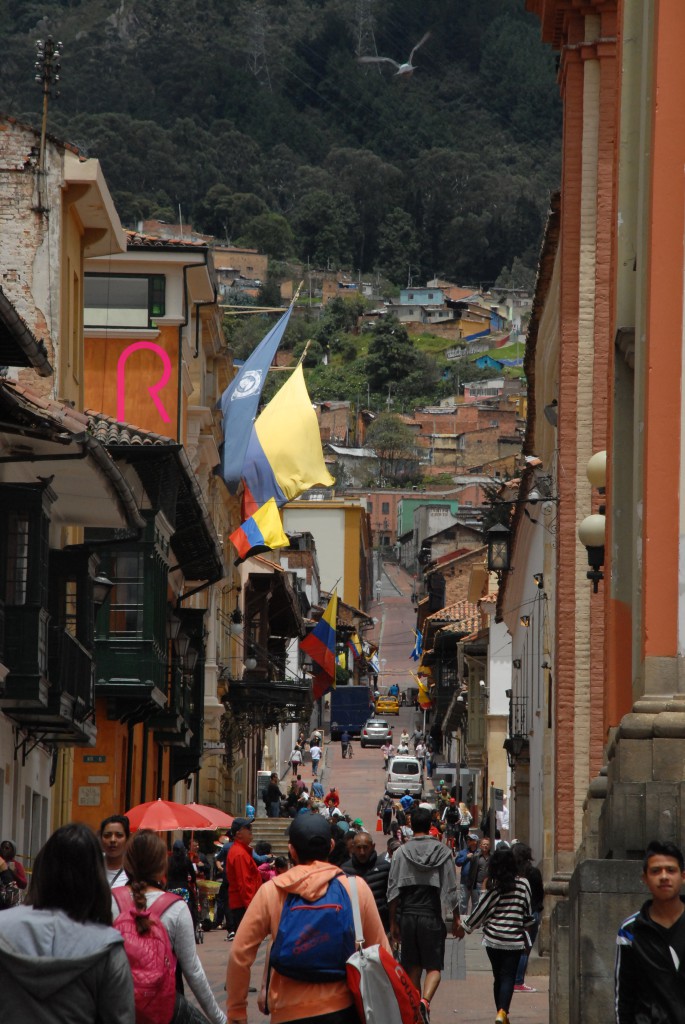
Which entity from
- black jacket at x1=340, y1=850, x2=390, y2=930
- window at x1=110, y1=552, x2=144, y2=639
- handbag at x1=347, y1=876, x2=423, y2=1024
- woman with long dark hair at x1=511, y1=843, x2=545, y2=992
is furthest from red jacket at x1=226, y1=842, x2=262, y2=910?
handbag at x1=347, y1=876, x2=423, y2=1024

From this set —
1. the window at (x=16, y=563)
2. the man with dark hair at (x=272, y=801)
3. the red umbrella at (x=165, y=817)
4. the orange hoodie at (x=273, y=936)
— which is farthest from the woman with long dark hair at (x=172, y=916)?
the man with dark hair at (x=272, y=801)

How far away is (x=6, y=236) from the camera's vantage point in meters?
27.4

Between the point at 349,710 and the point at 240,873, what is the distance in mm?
72403

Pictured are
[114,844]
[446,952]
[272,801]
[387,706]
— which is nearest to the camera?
[114,844]

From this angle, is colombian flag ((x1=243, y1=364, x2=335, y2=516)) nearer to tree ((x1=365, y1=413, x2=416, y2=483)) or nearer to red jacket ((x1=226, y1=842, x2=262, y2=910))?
red jacket ((x1=226, y1=842, x2=262, y2=910))

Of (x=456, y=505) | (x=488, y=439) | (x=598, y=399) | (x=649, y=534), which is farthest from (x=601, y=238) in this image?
(x=488, y=439)

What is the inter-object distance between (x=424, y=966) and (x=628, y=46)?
6171 mm

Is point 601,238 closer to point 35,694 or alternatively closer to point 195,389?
point 35,694

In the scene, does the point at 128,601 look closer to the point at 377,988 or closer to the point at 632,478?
the point at 632,478

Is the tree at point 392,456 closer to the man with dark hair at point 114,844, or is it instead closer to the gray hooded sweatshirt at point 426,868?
the gray hooded sweatshirt at point 426,868

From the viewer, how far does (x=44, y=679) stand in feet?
72.3

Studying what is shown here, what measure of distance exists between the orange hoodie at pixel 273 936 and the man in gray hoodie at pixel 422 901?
5589mm

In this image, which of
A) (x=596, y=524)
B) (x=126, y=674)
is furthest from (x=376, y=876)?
(x=126, y=674)

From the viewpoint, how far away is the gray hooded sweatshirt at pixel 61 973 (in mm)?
6781
